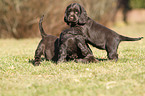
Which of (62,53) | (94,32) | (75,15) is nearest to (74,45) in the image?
(62,53)

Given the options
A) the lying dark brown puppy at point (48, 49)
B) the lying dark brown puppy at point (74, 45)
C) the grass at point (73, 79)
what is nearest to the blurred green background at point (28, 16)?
the lying dark brown puppy at point (48, 49)

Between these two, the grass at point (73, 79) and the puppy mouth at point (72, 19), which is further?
the puppy mouth at point (72, 19)

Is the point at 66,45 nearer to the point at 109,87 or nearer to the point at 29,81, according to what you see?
the point at 29,81

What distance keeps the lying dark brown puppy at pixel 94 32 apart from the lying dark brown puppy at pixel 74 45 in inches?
6.5

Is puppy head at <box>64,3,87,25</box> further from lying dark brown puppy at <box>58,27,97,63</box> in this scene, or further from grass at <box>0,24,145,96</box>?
grass at <box>0,24,145,96</box>

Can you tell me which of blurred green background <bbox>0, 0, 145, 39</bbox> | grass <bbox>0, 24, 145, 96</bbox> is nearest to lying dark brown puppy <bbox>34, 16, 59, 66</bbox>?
grass <bbox>0, 24, 145, 96</bbox>

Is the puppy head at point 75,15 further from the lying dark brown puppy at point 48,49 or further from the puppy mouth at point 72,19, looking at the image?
the lying dark brown puppy at point 48,49

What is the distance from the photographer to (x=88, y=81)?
13.4 feet

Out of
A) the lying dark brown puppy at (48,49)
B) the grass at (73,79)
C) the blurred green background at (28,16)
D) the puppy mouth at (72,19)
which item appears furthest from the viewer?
the blurred green background at (28,16)

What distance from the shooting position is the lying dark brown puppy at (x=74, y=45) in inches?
207

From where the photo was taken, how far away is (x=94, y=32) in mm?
5414

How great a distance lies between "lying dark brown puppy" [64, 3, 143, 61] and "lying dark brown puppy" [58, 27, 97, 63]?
16cm

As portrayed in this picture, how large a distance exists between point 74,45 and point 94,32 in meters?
0.56

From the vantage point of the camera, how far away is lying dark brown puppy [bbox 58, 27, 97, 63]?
207 inches
